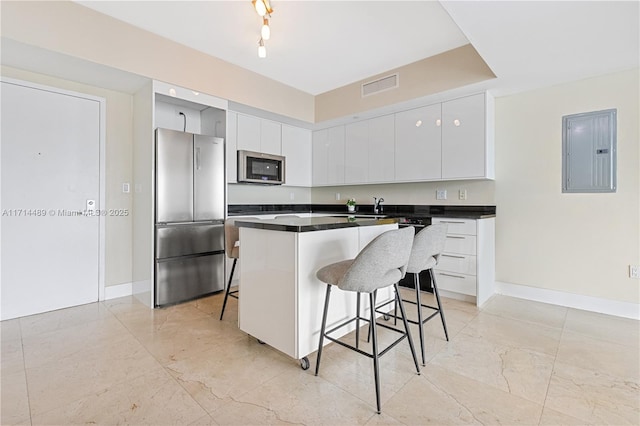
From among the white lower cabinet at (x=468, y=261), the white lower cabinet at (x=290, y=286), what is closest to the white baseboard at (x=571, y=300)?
the white lower cabinet at (x=468, y=261)

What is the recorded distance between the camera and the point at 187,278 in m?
3.24

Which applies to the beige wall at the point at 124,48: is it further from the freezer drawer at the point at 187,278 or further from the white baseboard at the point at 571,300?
the white baseboard at the point at 571,300

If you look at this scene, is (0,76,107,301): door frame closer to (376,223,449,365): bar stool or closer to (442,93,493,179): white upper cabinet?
(376,223,449,365): bar stool

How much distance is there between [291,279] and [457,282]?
7.22ft

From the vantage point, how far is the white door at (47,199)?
2729 mm

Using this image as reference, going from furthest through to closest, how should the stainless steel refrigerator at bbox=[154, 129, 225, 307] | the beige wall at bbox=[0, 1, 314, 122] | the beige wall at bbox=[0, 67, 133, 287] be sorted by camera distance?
the beige wall at bbox=[0, 67, 133, 287], the stainless steel refrigerator at bbox=[154, 129, 225, 307], the beige wall at bbox=[0, 1, 314, 122]

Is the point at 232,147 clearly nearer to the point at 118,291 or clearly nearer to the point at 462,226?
the point at 118,291

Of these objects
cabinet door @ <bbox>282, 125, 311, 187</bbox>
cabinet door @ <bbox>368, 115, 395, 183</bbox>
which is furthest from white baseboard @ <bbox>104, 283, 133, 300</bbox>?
cabinet door @ <bbox>368, 115, 395, 183</bbox>

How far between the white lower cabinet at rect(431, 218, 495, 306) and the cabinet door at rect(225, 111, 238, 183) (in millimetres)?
2465

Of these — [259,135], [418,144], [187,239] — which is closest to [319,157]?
[259,135]

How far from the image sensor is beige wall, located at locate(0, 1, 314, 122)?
7.48 ft

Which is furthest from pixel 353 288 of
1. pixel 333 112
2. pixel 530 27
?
pixel 333 112

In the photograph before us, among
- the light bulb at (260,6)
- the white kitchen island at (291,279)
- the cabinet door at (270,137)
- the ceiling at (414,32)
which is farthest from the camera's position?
the cabinet door at (270,137)

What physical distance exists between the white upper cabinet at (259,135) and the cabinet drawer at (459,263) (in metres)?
2.67
